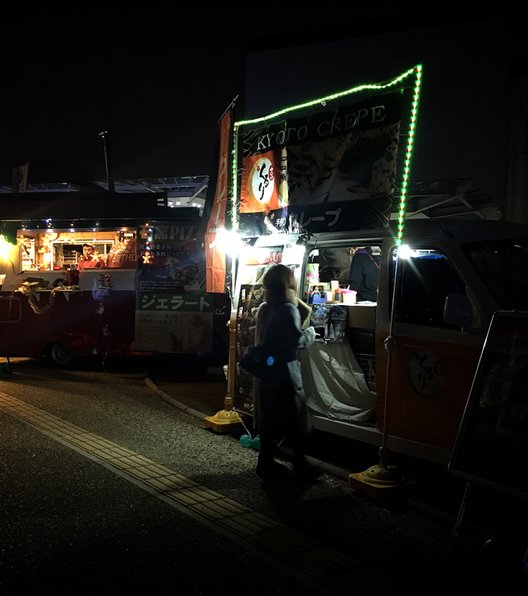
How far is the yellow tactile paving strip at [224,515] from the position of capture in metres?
3.60

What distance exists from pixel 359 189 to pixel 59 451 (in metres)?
4.09

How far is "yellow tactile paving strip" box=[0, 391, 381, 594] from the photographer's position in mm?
3600

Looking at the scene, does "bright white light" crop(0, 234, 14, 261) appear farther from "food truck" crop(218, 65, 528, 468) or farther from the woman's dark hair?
the woman's dark hair

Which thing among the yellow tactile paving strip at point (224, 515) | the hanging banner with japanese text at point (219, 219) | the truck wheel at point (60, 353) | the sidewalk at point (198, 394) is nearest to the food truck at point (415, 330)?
the sidewalk at point (198, 394)

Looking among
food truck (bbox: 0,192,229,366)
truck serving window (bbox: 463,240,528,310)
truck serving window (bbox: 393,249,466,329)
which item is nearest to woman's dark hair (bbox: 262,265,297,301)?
truck serving window (bbox: 393,249,466,329)

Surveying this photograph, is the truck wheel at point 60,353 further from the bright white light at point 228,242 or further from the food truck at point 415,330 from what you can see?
the food truck at point 415,330

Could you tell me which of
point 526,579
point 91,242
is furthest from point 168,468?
point 91,242

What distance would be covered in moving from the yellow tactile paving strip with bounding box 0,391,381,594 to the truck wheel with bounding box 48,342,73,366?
225 inches

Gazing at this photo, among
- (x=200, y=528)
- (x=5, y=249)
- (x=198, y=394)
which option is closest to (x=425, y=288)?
(x=200, y=528)

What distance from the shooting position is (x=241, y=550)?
12.6ft

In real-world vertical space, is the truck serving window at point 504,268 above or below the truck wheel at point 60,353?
above

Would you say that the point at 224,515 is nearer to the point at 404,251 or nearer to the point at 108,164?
the point at 404,251

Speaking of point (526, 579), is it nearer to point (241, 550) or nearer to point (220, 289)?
point (241, 550)

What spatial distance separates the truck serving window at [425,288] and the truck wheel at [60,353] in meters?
9.06
